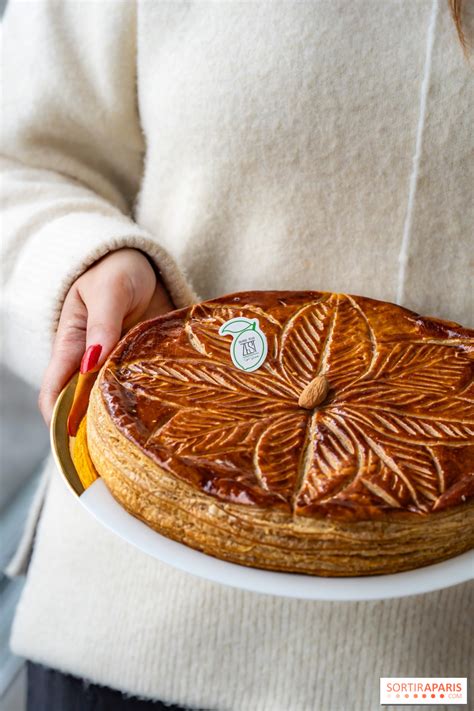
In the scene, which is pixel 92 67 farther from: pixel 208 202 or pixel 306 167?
pixel 306 167

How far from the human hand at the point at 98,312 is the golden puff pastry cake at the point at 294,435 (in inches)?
2.0

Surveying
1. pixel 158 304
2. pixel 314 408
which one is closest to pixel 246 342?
pixel 314 408

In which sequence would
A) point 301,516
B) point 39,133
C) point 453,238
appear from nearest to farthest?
point 301,516
point 453,238
point 39,133

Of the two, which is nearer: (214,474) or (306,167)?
(214,474)

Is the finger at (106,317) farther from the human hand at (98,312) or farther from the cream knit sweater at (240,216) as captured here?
the cream knit sweater at (240,216)

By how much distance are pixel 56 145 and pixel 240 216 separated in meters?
0.45

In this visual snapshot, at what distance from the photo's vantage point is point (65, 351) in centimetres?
106

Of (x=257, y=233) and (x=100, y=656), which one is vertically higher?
(x=257, y=233)

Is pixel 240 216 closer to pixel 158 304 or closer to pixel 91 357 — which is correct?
pixel 158 304

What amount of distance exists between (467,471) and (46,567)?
34.1 inches

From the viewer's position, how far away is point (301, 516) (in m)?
0.76

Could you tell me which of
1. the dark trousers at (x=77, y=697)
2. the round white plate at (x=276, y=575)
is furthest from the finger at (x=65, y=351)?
the dark trousers at (x=77, y=697)

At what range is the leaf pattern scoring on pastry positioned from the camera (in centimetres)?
78

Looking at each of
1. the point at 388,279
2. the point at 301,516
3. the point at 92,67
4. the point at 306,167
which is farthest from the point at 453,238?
the point at 92,67
